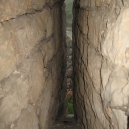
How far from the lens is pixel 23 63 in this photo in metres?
1.04

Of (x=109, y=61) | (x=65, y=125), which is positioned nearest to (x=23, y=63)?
(x=109, y=61)

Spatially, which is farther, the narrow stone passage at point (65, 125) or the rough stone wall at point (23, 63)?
the narrow stone passage at point (65, 125)

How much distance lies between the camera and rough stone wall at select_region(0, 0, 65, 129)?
0.86 meters

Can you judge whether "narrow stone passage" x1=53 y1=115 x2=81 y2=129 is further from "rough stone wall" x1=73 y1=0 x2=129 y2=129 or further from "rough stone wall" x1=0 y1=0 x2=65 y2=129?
"rough stone wall" x1=73 y1=0 x2=129 y2=129

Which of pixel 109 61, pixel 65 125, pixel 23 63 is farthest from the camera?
pixel 65 125

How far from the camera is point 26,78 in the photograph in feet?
3.56

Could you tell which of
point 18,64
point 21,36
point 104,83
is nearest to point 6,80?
point 18,64

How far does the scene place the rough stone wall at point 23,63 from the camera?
86 centimetres

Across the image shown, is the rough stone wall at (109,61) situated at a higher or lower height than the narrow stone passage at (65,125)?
higher

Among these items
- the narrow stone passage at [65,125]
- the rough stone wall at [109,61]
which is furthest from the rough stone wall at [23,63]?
the narrow stone passage at [65,125]

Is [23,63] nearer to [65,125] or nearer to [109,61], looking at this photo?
[109,61]

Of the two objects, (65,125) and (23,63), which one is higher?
(23,63)

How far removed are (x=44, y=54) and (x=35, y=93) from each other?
0.35 metres

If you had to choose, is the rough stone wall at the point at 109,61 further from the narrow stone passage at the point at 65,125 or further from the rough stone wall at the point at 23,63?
the narrow stone passage at the point at 65,125
